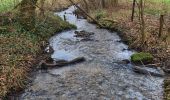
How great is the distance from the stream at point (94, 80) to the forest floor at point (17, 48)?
2.40 feet

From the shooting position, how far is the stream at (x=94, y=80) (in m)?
13.7

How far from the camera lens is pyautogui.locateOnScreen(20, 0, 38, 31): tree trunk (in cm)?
2233

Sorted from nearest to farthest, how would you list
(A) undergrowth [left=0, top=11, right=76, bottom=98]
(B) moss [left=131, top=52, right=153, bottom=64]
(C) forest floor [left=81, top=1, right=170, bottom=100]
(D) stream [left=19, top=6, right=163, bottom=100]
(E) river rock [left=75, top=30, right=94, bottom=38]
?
(D) stream [left=19, top=6, right=163, bottom=100] → (A) undergrowth [left=0, top=11, right=76, bottom=98] → (B) moss [left=131, top=52, right=153, bottom=64] → (C) forest floor [left=81, top=1, right=170, bottom=100] → (E) river rock [left=75, top=30, right=94, bottom=38]

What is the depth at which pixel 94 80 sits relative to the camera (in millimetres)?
15336

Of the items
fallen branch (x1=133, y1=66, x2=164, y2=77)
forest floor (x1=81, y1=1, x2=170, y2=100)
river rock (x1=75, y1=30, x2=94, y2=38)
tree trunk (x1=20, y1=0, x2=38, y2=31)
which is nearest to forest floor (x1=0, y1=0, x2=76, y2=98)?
tree trunk (x1=20, y1=0, x2=38, y2=31)

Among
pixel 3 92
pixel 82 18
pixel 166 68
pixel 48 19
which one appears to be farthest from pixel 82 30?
pixel 3 92

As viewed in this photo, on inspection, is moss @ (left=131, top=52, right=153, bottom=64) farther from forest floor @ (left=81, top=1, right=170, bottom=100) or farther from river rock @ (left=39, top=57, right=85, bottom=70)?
river rock @ (left=39, top=57, right=85, bottom=70)

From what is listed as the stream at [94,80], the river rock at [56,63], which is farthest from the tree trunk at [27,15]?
the river rock at [56,63]

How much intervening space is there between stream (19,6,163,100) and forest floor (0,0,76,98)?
2.40 feet

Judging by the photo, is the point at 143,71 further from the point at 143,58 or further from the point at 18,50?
the point at 18,50

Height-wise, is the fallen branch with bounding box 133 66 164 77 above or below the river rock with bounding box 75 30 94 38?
below

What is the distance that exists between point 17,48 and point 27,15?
5117 mm

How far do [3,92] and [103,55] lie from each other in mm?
8117

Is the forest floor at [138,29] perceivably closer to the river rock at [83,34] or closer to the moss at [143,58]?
the moss at [143,58]
